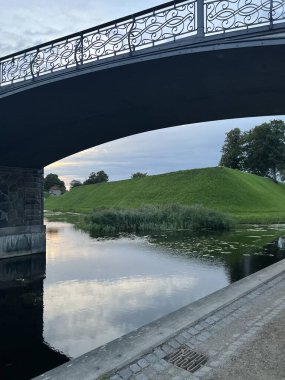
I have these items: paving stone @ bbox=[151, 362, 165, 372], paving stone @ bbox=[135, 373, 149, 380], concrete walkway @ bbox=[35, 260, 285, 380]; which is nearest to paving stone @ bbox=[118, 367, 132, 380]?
concrete walkway @ bbox=[35, 260, 285, 380]

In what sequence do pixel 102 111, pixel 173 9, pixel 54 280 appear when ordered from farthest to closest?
pixel 54 280 < pixel 102 111 < pixel 173 9

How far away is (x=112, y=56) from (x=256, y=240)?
62.3ft

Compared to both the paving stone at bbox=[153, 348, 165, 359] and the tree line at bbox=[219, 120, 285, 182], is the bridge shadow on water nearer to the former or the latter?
the paving stone at bbox=[153, 348, 165, 359]

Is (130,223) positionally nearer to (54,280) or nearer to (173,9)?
(54,280)

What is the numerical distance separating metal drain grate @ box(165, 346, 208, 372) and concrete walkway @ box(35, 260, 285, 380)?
0.29ft

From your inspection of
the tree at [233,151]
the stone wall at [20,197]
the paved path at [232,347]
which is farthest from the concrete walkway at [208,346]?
the tree at [233,151]

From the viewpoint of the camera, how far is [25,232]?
2086cm

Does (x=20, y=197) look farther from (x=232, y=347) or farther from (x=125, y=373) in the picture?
(x=232, y=347)

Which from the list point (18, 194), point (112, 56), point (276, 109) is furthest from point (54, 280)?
point (276, 109)

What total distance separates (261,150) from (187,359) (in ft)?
249

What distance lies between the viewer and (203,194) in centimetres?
5128

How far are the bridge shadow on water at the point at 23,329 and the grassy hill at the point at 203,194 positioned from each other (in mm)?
28140

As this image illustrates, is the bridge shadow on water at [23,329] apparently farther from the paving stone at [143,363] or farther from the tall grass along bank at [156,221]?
the tall grass along bank at [156,221]

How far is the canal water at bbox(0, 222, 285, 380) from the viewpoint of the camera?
8.80m
